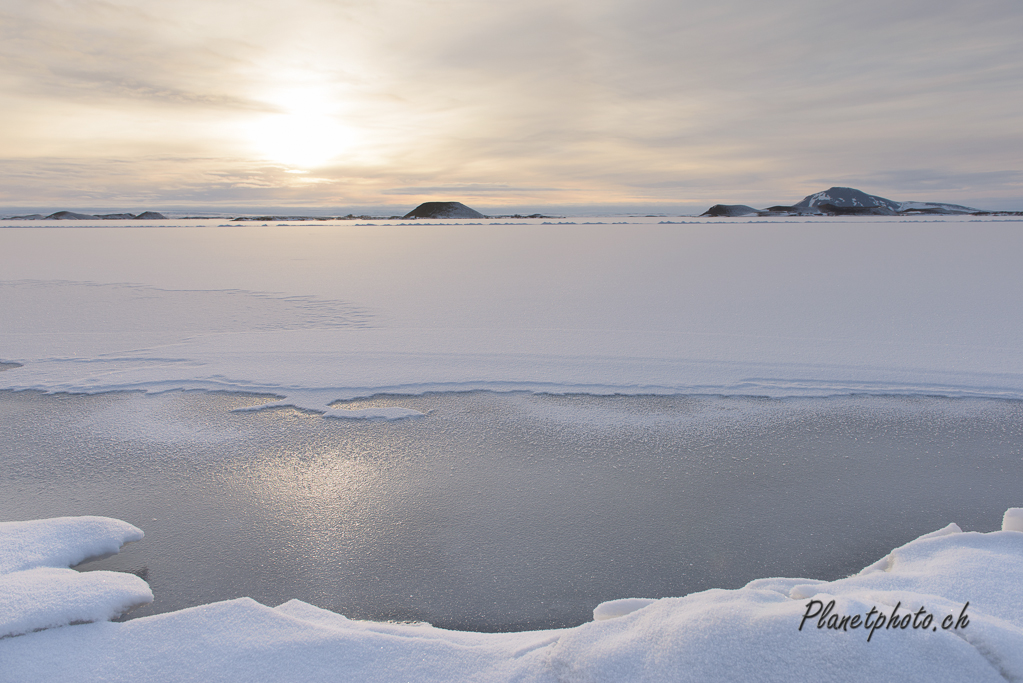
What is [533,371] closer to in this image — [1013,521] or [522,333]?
[522,333]

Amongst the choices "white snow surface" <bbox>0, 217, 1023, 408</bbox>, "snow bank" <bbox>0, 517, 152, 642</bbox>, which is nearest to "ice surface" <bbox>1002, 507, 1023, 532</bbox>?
"white snow surface" <bbox>0, 217, 1023, 408</bbox>

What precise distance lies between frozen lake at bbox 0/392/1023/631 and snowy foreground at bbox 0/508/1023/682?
0.24m

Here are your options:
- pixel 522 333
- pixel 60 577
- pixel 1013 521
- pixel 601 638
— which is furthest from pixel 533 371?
pixel 60 577

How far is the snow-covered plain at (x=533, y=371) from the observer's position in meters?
1.92

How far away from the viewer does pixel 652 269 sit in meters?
15.4

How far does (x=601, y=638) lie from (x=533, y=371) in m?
3.93

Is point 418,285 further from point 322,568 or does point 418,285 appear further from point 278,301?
point 322,568

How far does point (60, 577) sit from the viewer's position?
248cm

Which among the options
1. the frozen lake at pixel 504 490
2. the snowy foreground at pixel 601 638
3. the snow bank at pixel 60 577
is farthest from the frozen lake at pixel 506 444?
the snowy foreground at pixel 601 638

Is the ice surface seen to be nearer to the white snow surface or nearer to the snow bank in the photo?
the white snow surface

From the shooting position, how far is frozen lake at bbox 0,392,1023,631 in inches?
106

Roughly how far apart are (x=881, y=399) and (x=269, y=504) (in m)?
4.93

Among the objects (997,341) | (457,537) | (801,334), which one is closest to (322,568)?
(457,537)

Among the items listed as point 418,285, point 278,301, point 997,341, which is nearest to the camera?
point 997,341
